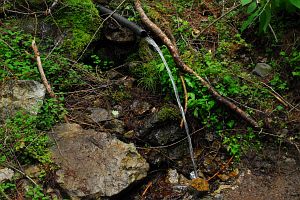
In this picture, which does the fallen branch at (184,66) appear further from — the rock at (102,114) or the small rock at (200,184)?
the rock at (102,114)

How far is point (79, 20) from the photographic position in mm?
5039

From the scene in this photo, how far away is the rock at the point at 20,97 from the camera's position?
3.81 metres

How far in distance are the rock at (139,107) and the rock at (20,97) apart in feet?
3.60

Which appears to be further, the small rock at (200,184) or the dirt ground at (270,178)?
the small rock at (200,184)

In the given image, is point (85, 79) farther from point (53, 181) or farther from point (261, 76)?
point (261, 76)

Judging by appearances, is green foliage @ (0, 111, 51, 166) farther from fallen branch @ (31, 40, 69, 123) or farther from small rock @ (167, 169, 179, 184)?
small rock @ (167, 169, 179, 184)

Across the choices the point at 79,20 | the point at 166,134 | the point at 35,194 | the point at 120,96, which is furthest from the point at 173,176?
the point at 79,20

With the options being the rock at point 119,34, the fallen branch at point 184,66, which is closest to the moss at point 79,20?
the rock at point 119,34

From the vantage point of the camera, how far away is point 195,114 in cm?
399

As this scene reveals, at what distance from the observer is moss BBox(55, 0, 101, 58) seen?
4.89 meters

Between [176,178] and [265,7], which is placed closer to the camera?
[265,7]

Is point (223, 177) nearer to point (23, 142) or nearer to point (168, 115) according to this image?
point (168, 115)

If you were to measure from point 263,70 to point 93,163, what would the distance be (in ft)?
7.76

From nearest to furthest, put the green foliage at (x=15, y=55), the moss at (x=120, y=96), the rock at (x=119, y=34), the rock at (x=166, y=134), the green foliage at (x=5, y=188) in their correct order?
the green foliage at (x=5, y=188)
the rock at (x=166, y=134)
the green foliage at (x=15, y=55)
the moss at (x=120, y=96)
the rock at (x=119, y=34)
